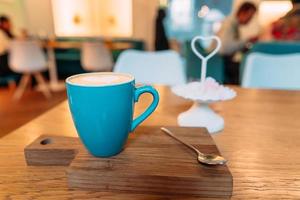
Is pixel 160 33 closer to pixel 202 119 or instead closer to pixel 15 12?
pixel 15 12

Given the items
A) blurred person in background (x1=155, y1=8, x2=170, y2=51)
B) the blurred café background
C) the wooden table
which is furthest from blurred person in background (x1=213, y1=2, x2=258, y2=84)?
the wooden table

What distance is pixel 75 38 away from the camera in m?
4.60

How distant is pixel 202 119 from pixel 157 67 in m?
0.66

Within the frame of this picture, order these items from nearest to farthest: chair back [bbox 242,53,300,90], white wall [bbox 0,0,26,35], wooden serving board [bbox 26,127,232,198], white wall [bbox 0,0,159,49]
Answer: wooden serving board [bbox 26,127,232,198] < chair back [bbox 242,53,300,90] < white wall [bbox 0,0,26,35] < white wall [bbox 0,0,159,49]

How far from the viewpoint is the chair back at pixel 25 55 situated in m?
2.91

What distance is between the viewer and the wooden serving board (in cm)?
36

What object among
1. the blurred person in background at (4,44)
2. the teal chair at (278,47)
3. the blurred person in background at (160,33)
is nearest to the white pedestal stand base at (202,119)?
the teal chair at (278,47)

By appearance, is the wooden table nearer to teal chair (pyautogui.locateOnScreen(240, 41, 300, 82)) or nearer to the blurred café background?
the blurred café background

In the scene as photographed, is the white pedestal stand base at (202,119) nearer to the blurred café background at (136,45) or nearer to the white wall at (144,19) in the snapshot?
the blurred café background at (136,45)

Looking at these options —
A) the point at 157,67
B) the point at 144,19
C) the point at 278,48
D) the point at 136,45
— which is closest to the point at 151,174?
the point at 157,67

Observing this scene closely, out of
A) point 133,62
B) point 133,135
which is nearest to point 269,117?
point 133,135

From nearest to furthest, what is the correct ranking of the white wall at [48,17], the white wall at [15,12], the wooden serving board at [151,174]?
the wooden serving board at [151,174]
the white wall at [15,12]
the white wall at [48,17]

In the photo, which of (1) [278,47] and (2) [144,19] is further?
(2) [144,19]

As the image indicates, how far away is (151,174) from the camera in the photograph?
0.37m
